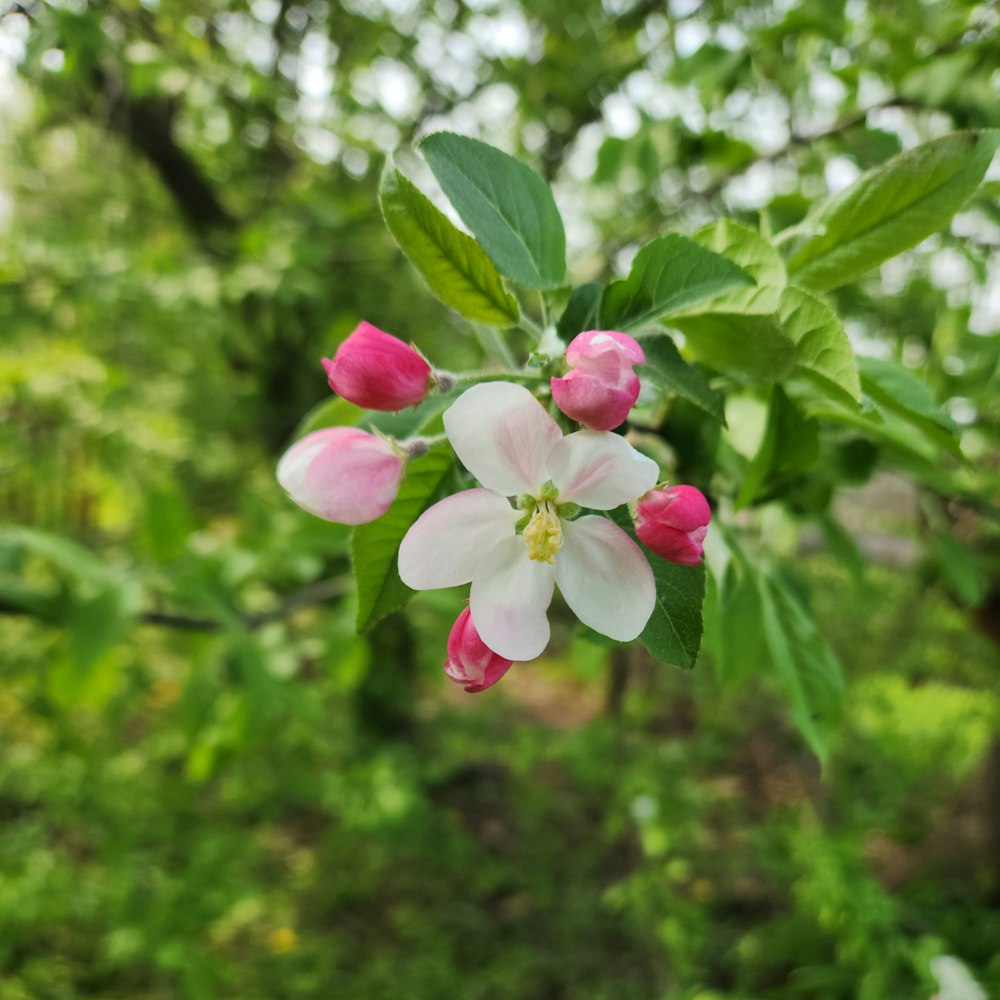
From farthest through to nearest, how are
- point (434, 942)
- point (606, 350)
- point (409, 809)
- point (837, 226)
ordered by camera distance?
1. point (434, 942)
2. point (409, 809)
3. point (837, 226)
4. point (606, 350)

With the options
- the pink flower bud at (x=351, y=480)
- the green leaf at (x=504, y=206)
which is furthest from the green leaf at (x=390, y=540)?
the green leaf at (x=504, y=206)

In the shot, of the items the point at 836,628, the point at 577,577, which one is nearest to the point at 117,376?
the point at 577,577

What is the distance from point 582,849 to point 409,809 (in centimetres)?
111

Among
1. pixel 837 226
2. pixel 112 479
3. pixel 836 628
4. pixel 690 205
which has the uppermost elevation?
pixel 112 479

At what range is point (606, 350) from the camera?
15.2 inches

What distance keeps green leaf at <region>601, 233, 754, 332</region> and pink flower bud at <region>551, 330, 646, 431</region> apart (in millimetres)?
67

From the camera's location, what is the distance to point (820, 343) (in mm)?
428

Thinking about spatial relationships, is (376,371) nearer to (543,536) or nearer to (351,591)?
(543,536)

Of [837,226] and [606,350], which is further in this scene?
[837,226]

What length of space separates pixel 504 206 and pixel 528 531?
0.64ft

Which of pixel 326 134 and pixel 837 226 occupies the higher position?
pixel 326 134

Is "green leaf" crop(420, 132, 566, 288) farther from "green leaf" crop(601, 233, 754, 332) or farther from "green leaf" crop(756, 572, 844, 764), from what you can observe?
"green leaf" crop(756, 572, 844, 764)

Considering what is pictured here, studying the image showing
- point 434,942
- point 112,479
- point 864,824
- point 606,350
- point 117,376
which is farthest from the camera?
point 434,942

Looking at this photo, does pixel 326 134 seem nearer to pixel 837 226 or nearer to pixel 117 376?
pixel 117 376
